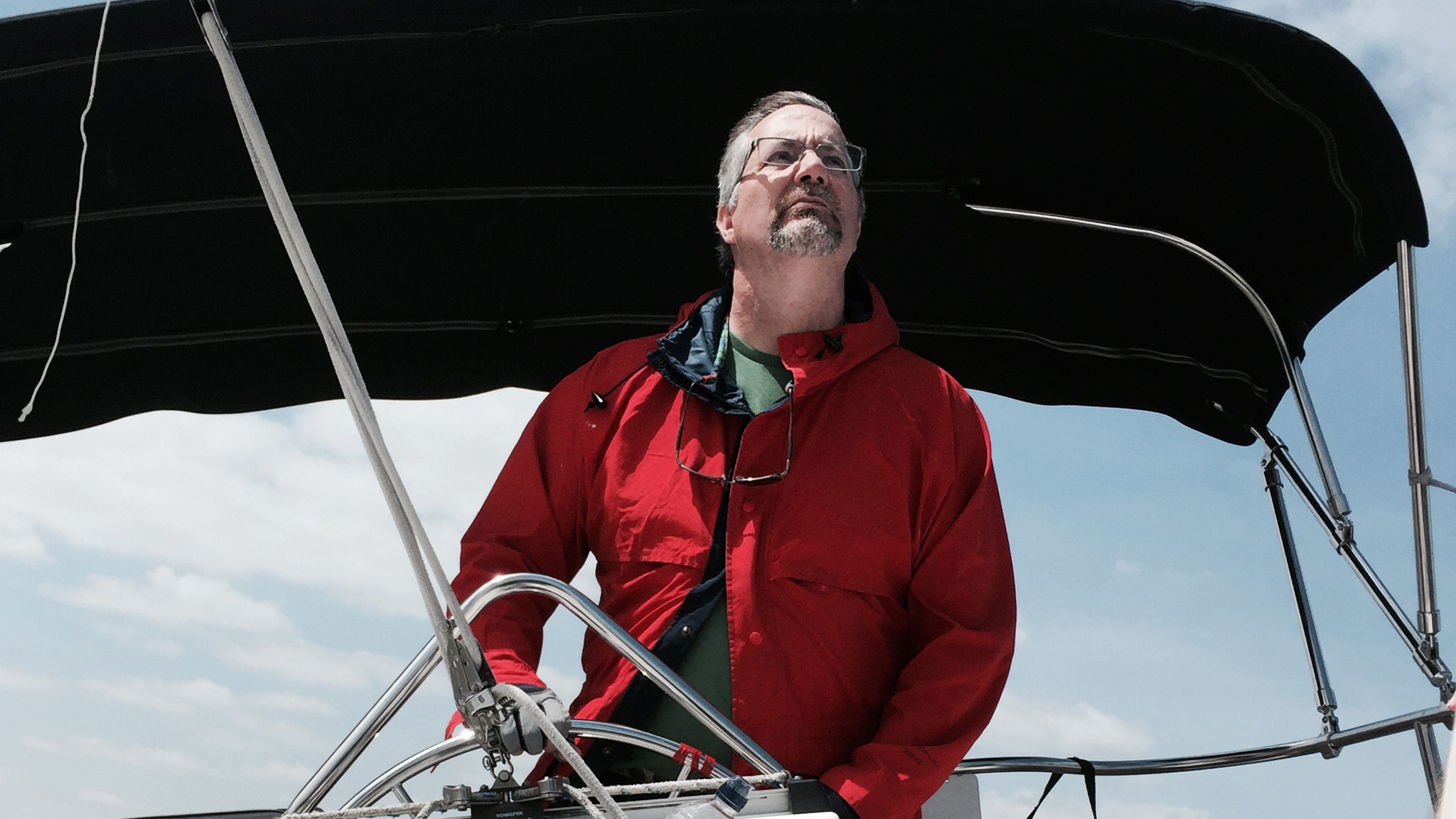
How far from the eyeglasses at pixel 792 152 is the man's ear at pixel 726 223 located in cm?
15

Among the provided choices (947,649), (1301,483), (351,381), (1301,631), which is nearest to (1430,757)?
(1301,631)

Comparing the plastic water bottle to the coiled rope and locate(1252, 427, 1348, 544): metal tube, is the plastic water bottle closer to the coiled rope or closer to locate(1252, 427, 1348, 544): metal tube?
the coiled rope

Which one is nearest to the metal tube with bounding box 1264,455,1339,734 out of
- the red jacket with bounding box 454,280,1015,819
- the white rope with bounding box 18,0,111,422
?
the red jacket with bounding box 454,280,1015,819

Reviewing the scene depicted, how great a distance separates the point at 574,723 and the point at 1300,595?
7.06 ft

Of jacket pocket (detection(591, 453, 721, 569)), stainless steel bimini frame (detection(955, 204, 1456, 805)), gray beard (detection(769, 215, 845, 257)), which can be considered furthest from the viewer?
stainless steel bimini frame (detection(955, 204, 1456, 805))

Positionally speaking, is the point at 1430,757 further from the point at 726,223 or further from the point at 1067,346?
the point at 726,223

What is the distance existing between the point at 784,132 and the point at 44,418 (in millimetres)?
2030

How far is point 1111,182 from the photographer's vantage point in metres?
2.87

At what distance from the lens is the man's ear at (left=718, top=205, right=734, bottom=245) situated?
2623mm

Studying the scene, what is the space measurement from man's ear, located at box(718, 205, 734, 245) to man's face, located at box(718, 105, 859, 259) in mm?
50

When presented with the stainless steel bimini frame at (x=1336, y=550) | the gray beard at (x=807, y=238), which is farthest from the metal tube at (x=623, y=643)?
the stainless steel bimini frame at (x=1336, y=550)

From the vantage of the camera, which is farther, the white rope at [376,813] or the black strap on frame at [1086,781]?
the black strap on frame at [1086,781]

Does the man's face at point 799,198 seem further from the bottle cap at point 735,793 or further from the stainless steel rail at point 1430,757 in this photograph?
the stainless steel rail at point 1430,757

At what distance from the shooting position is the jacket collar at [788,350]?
233 centimetres
